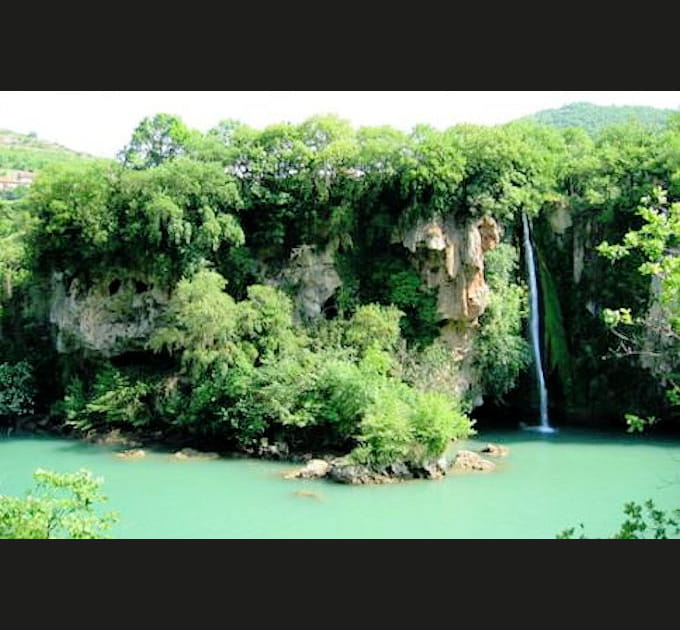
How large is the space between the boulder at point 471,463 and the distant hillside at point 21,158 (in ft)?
108

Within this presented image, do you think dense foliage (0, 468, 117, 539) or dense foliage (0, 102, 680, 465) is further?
dense foliage (0, 102, 680, 465)

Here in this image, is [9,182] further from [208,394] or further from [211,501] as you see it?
[211,501]

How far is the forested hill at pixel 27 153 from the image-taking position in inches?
2370

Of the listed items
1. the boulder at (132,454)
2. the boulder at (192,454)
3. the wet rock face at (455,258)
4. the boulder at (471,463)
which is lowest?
the boulder at (132,454)

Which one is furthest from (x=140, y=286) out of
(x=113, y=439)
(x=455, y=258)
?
(x=455, y=258)

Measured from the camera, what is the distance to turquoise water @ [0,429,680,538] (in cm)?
1367

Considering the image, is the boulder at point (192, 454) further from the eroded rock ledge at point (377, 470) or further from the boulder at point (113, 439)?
the eroded rock ledge at point (377, 470)

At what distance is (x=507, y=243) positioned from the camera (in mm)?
21766

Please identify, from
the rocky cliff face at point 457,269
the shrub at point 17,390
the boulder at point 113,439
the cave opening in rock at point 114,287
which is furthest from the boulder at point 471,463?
the shrub at point 17,390

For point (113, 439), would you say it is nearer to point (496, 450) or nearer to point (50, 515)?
point (496, 450)

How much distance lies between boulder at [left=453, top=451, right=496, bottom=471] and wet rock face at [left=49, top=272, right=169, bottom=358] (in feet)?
24.7

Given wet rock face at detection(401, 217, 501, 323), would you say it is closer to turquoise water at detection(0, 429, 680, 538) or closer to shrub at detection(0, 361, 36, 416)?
turquoise water at detection(0, 429, 680, 538)

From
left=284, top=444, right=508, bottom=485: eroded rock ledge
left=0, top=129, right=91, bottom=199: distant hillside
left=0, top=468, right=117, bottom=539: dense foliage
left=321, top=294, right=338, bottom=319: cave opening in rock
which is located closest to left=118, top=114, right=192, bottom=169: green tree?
left=321, top=294, right=338, bottom=319: cave opening in rock

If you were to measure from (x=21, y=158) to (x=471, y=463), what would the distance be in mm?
52292
